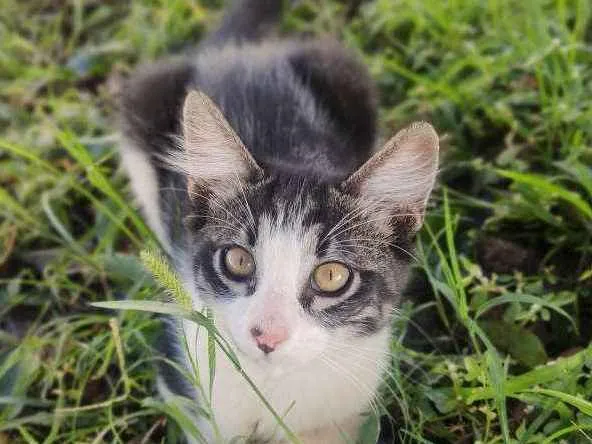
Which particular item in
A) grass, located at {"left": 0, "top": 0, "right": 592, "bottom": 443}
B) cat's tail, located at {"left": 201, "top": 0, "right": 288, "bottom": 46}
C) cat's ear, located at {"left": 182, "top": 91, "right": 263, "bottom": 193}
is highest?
cat's tail, located at {"left": 201, "top": 0, "right": 288, "bottom": 46}

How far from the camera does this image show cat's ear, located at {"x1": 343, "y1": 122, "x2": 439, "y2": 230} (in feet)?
4.91

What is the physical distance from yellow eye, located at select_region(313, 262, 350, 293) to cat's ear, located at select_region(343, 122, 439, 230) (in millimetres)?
157

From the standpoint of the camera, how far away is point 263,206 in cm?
161

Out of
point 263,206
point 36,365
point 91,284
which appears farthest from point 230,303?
point 91,284

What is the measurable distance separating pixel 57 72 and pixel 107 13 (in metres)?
0.43

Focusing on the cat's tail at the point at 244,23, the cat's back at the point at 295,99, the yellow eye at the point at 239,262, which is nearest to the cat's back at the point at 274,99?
the cat's back at the point at 295,99

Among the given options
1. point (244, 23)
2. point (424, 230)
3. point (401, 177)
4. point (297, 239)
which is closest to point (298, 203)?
point (297, 239)

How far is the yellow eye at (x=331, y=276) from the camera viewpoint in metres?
1.52

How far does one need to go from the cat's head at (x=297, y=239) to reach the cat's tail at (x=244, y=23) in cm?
119

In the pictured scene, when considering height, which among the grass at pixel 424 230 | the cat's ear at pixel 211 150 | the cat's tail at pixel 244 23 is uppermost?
the cat's tail at pixel 244 23

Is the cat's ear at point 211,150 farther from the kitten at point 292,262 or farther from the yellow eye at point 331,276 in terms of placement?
the yellow eye at point 331,276

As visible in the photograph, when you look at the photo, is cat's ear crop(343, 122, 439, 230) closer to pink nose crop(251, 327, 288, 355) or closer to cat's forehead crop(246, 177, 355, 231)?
cat's forehead crop(246, 177, 355, 231)

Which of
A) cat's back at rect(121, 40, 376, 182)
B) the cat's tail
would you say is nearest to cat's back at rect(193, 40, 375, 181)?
cat's back at rect(121, 40, 376, 182)

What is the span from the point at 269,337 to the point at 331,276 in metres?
0.20
